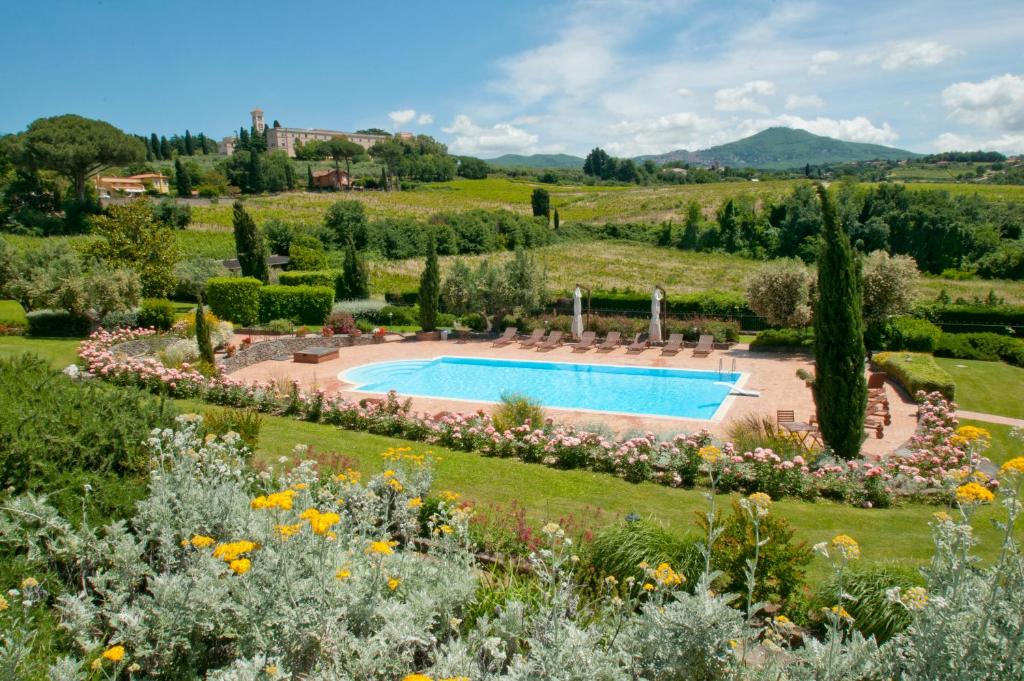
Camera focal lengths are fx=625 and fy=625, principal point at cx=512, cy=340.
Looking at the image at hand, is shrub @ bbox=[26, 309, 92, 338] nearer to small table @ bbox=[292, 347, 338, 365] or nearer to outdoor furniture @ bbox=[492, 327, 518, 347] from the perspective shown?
small table @ bbox=[292, 347, 338, 365]

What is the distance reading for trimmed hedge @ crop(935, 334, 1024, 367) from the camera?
18.3 metres

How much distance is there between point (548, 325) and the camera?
23.3 m

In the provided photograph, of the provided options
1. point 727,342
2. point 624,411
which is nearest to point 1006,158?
point 727,342

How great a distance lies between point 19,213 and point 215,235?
14.5 metres

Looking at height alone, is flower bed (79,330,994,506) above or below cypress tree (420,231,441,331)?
below

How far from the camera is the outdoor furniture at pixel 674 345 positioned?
20.4 metres

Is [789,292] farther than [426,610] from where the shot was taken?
Yes

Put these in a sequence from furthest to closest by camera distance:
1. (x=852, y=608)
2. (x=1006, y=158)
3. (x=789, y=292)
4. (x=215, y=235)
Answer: (x=1006, y=158) → (x=215, y=235) → (x=789, y=292) → (x=852, y=608)

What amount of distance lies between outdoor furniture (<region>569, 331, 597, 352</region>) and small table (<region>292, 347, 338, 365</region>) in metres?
7.96

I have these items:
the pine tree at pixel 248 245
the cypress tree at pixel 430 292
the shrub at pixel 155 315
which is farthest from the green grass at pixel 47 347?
the cypress tree at pixel 430 292

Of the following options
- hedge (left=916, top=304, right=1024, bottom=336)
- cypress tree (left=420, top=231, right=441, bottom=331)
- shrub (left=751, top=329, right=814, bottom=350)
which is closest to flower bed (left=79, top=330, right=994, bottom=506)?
shrub (left=751, top=329, right=814, bottom=350)

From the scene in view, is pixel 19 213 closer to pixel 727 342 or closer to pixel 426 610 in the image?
pixel 727 342

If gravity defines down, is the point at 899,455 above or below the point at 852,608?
below

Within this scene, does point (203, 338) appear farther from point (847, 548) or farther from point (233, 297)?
point (847, 548)
